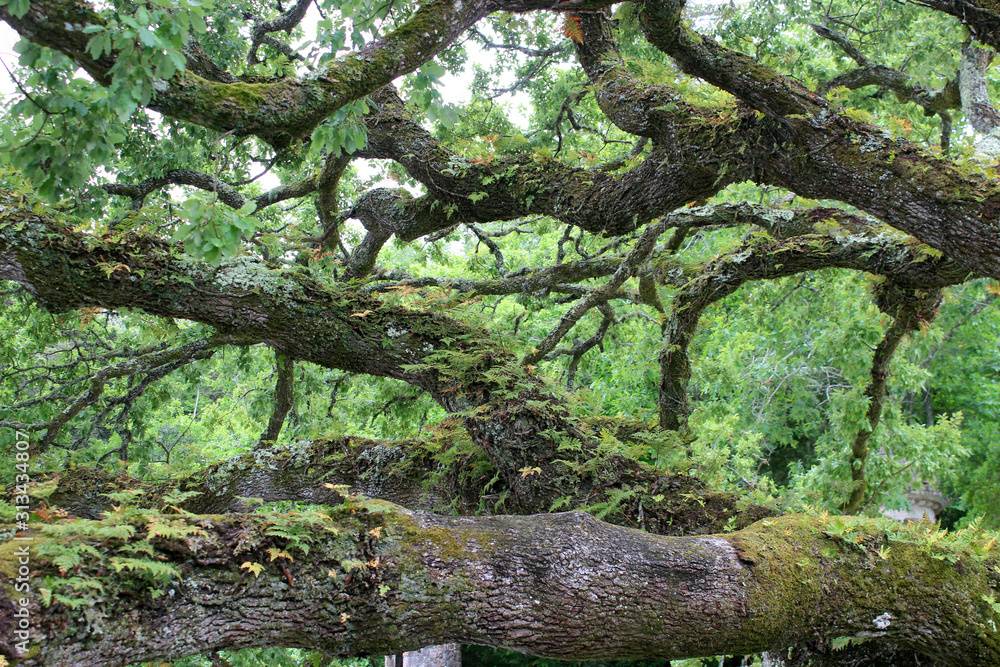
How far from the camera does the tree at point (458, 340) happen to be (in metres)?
2.62

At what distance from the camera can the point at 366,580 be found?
263 centimetres

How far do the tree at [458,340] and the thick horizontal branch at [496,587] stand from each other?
0.01 metres

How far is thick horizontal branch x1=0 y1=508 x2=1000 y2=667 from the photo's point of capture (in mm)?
Answer: 2275

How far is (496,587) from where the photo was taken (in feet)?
9.04

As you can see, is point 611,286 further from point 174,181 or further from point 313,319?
point 174,181

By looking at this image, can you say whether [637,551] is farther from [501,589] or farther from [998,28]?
[998,28]

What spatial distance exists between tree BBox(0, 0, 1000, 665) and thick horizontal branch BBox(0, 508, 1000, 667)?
12 mm

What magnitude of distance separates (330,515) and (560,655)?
1.14 m

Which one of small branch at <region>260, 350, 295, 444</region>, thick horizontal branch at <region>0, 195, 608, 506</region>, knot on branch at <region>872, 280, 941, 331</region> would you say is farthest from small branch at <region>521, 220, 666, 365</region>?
small branch at <region>260, 350, 295, 444</region>

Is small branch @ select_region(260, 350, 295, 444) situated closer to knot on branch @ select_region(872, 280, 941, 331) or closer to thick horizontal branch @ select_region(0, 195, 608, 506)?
thick horizontal branch @ select_region(0, 195, 608, 506)

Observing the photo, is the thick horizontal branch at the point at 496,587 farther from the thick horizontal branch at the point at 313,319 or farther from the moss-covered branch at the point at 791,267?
the moss-covered branch at the point at 791,267

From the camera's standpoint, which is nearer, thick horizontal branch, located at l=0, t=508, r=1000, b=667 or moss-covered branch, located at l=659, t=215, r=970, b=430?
thick horizontal branch, located at l=0, t=508, r=1000, b=667

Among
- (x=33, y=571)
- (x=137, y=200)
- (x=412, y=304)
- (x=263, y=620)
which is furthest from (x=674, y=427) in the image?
(x=137, y=200)

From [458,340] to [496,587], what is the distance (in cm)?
216
